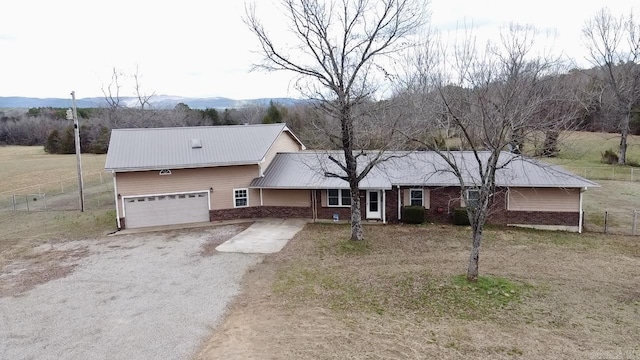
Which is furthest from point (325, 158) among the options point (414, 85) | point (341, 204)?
point (414, 85)

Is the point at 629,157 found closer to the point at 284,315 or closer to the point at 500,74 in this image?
the point at 500,74

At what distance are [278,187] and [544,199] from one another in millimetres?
13033

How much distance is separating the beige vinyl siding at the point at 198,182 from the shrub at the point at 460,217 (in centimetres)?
1020

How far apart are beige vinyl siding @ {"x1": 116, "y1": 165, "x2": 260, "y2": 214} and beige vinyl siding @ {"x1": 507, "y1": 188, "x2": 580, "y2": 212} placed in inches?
513

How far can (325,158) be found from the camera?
24328 millimetres

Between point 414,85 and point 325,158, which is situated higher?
point 414,85

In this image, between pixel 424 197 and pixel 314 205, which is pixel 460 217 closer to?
pixel 424 197

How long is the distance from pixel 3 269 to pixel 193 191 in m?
8.60

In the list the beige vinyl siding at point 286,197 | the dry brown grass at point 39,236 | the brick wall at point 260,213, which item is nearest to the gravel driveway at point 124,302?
the dry brown grass at point 39,236

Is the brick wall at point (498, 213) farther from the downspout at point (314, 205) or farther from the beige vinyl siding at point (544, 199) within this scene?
the downspout at point (314, 205)

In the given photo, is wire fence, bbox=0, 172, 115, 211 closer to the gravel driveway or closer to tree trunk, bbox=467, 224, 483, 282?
the gravel driveway

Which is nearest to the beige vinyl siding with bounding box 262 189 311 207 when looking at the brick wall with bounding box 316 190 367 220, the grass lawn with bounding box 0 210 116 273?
the brick wall with bounding box 316 190 367 220

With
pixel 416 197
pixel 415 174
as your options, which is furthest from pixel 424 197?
pixel 415 174

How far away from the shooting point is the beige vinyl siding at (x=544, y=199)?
2100 centimetres
